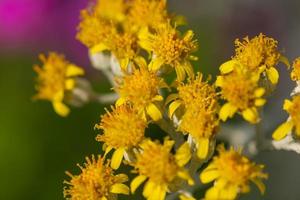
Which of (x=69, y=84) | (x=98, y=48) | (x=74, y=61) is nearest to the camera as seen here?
(x=98, y=48)

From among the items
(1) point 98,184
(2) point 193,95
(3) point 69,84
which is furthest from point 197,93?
(3) point 69,84

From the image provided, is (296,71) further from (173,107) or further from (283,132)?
(173,107)

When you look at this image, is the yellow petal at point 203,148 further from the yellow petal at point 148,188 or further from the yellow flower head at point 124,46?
the yellow flower head at point 124,46

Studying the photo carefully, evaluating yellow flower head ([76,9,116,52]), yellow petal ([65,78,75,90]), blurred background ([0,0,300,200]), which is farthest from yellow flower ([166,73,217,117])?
blurred background ([0,0,300,200])

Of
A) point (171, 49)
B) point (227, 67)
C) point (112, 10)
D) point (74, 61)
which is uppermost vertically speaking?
point (74, 61)

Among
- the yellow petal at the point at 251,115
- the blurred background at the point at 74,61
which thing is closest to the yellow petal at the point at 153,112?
the yellow petal at the point at 251,115

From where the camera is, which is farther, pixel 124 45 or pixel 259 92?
pixel 124 45

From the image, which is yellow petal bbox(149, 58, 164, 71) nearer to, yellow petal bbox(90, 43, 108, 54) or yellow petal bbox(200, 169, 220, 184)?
yellow petal bbox(90, 43, 108, 54)
